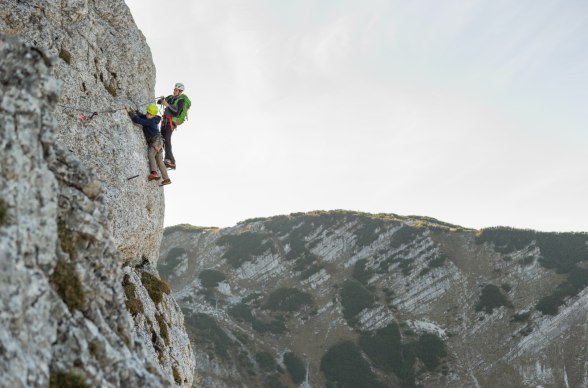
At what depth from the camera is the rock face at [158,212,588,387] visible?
63.7 meters

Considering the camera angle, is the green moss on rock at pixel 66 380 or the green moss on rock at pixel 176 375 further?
the green moss on rock at pixel 176 375

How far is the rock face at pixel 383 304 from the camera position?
63656 mm

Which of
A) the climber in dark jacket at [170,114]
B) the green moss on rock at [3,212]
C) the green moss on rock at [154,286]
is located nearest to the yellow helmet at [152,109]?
the climber in dark jacket at [170,114]

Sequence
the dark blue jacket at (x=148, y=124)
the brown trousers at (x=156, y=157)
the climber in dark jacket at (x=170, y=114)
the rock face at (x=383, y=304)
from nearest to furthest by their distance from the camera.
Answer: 1. the dark blue jacket at (x=148, y=124)
2. the brown trousers at (x=156, y=157)
3. the climber in dark jacket at (x=170, y=114)
4. the rock face at (x=383, y=304)

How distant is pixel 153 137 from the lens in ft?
54.9

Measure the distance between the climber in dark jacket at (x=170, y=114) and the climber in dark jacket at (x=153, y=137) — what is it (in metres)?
0.53

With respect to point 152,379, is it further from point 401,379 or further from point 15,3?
point 401,379

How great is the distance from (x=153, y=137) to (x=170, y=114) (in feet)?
3.62

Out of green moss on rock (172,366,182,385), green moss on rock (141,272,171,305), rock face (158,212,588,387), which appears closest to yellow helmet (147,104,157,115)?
green moss on rock (141,272,171,305)

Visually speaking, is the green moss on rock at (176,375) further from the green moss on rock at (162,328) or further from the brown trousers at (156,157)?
the brown trousers at (156,157)

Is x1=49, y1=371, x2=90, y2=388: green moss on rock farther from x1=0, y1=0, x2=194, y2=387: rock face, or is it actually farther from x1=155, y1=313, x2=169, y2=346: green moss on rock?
x1=155, y1=313, x2=169, y2=346: green moss on rock

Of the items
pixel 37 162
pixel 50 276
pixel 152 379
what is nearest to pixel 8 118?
pixel 37 162

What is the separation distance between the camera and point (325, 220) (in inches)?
4050

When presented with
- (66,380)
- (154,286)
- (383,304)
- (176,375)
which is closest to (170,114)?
(154,286)
